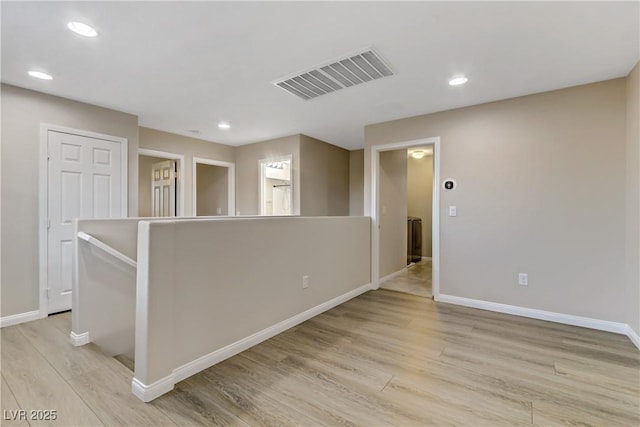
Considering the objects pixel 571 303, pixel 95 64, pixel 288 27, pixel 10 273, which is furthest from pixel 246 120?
pixel 571 303

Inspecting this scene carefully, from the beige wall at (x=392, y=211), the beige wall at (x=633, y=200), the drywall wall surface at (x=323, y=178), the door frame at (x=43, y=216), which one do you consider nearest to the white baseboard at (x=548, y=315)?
the beige wall at (x=633, y=200)

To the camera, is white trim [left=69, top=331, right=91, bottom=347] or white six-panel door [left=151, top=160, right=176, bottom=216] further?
white six-panel door [left=151, top=160, right=176, bottom=216]

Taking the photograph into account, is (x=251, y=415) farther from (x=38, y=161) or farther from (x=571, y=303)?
(x=38, y=161)

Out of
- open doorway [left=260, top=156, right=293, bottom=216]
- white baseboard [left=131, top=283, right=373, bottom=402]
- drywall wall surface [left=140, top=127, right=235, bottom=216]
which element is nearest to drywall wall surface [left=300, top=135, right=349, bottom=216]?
open doorway [left=260, top=156, right=293, bottom=216]

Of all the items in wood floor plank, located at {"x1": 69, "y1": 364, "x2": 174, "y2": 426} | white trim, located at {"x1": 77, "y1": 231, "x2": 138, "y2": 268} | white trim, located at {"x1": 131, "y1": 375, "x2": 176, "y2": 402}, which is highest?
white trim, located at {"x1": 77, "y1": 231, "x2": 138, "y2": 268}

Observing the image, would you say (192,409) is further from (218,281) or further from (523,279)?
(523,279)

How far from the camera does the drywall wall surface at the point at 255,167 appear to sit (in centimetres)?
496

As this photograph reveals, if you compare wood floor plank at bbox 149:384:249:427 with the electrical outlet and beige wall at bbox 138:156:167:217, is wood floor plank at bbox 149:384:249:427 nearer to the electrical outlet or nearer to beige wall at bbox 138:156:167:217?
the electrical outlet

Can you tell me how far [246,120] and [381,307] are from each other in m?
3.24

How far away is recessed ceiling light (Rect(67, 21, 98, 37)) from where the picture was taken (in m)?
1.98

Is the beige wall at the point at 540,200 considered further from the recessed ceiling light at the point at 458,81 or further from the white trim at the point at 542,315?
the recessed ceiling light at the point at 458,81

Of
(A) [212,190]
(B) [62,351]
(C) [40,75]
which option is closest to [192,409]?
(B) [62,351]

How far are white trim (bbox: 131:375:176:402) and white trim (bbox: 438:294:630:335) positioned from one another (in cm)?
318

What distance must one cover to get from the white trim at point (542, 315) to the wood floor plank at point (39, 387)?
3628 millimetres
